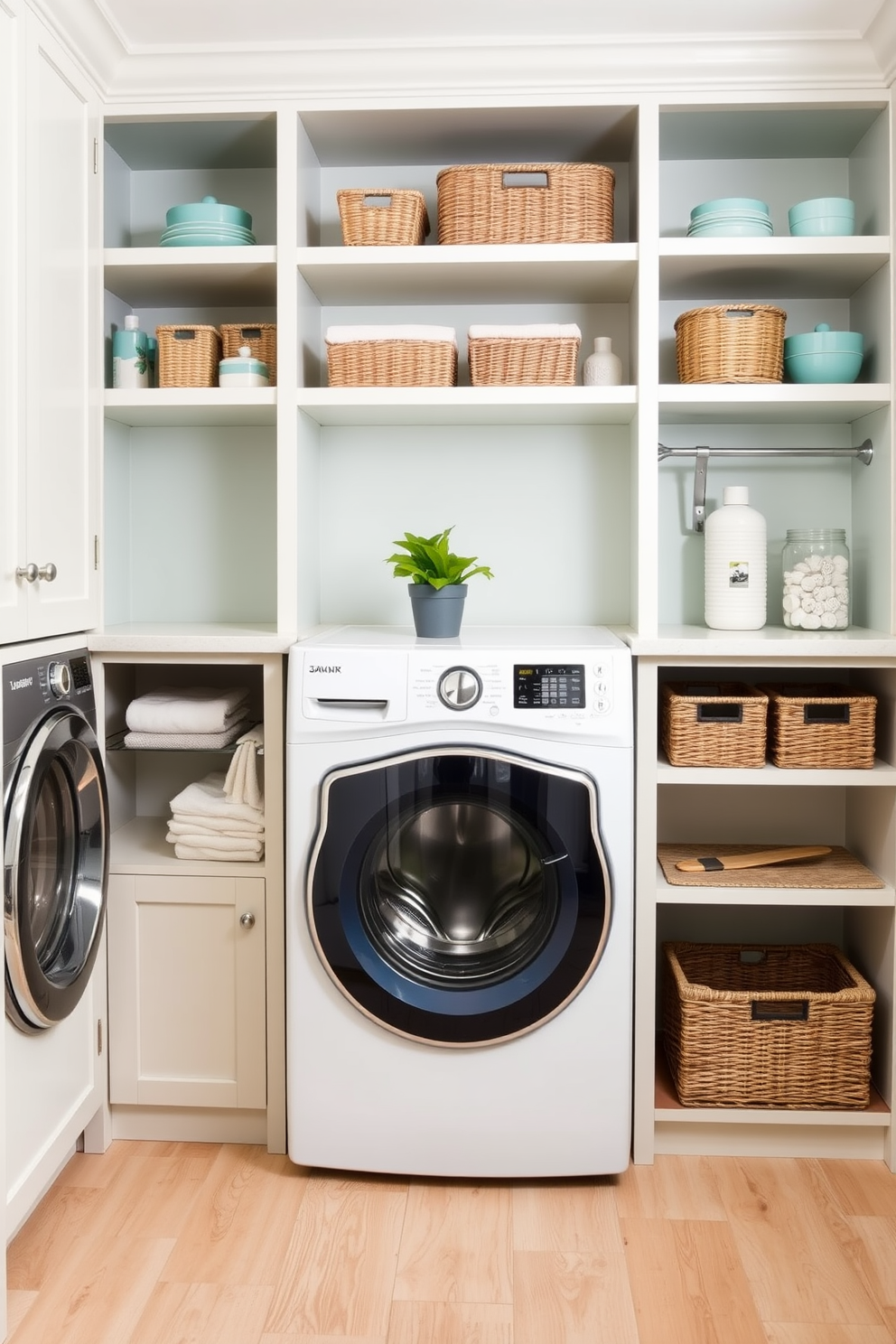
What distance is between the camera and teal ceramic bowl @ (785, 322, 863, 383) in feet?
7.20

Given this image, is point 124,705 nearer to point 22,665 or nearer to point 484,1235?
point 22,665

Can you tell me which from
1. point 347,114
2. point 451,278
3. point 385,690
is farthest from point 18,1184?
point 347,114

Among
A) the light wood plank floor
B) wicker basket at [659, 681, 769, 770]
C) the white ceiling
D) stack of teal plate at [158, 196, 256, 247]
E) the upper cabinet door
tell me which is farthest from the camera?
stack of teal plate at [158, 196, 256, 247]

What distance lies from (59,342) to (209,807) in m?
0.95

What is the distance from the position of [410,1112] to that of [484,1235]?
254 millimetres

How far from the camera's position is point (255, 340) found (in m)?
2.29

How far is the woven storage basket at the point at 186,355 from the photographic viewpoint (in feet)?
7.45

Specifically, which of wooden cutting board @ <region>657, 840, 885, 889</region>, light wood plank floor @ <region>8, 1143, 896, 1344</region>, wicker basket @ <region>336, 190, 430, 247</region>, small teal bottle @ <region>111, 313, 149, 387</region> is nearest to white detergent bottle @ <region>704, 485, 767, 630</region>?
wooden cutting board @ <region>657, 840, 885, 889</region>

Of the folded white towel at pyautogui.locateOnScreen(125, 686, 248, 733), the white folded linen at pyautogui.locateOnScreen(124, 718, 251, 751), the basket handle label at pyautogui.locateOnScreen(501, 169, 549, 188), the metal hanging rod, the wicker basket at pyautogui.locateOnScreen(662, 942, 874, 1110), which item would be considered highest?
the basket handle label at pyautogui.locateOnScreen(501, 169, 549, 188)

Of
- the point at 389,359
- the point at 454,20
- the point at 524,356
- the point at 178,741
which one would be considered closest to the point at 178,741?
the point at 178,741

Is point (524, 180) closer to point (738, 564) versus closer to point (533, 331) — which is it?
point (533, 331)

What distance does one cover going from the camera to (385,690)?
76.9 inches

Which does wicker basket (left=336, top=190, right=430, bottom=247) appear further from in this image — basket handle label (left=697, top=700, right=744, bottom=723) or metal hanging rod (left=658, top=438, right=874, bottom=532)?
basket handle label (left=697, top=700, right=744, bottom=723)

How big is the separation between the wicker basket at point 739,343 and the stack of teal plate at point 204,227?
3.28ft
